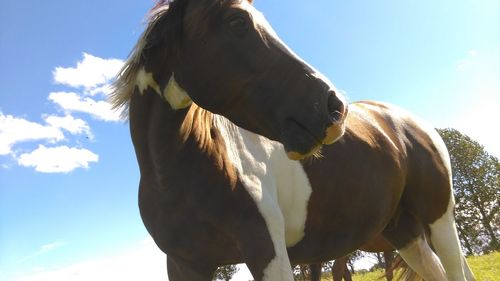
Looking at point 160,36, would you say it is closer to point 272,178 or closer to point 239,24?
point 239,24

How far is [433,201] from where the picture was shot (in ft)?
12.4

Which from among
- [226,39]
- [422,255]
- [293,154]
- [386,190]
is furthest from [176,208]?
[422,255]

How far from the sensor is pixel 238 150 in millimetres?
2711

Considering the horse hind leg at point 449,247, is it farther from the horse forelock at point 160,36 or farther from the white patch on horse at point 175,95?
the horse forelock at point 160,36

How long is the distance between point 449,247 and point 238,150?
2.43m

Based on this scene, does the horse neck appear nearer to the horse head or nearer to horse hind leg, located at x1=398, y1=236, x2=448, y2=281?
the horse head

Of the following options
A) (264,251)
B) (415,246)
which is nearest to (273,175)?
(264,251)

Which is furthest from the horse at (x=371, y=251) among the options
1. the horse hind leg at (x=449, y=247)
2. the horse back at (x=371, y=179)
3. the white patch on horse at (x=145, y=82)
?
the white patch on horse at (x=145, y=82)

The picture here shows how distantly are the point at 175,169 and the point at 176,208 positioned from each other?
0.24m

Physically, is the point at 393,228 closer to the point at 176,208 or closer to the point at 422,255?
the point at 422,255

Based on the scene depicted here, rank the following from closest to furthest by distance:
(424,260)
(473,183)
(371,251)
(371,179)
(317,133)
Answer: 1. (317,133)
2. (371,179)
3. (424,260)
4. (371,251)
5. (473,183)

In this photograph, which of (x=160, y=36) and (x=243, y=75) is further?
(x=160, y=36)

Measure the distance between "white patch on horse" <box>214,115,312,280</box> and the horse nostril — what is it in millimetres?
767

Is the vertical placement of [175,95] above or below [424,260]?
above
